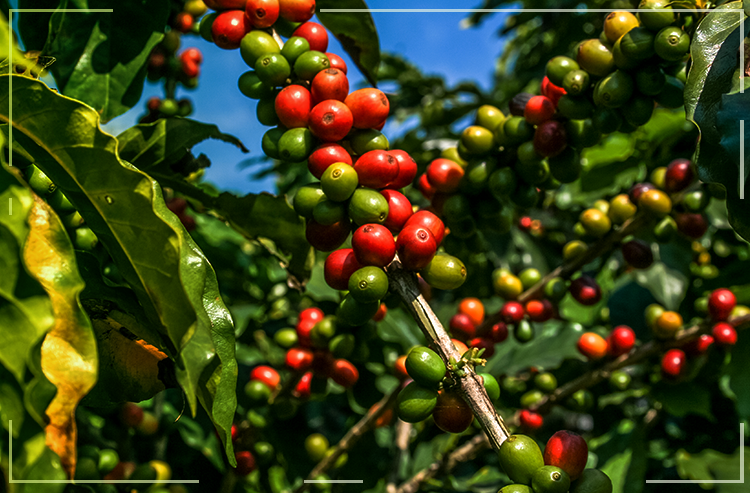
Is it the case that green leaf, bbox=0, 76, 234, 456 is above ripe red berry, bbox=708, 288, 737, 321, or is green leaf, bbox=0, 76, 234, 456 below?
below

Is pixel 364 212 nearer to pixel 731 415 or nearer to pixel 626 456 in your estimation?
pixel 626 456

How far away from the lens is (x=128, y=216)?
78cm

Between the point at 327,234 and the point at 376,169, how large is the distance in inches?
6.3

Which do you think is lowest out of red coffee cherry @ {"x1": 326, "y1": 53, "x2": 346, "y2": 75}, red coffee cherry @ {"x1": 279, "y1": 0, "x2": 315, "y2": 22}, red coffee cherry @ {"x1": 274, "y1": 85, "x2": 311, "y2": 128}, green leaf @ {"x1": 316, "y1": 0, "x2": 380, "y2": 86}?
red coffee cherry @ {"x1": 274, "y1": 85, "x2": 311, "y2": 128}

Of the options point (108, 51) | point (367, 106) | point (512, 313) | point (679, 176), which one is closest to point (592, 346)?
point (512, 313)

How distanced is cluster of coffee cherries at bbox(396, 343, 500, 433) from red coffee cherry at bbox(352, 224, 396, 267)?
0.54 ft

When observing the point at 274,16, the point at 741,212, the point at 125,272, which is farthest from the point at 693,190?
the point at 125,272

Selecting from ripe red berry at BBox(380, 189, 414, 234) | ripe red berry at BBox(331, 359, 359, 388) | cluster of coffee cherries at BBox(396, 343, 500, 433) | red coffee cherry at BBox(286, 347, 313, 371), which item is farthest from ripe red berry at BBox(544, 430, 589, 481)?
red coffee cherry at BBox(286, 347, 313, 371)

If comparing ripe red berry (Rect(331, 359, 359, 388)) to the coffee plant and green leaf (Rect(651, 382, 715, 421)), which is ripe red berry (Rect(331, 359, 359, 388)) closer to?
the coffee plant

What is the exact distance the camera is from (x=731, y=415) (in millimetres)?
2242

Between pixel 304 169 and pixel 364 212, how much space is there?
1.70m

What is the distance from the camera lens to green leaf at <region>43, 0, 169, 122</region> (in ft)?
4.56

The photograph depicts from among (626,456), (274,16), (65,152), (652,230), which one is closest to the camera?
(65,152)

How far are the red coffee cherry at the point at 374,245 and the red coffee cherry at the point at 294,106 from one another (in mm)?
293
